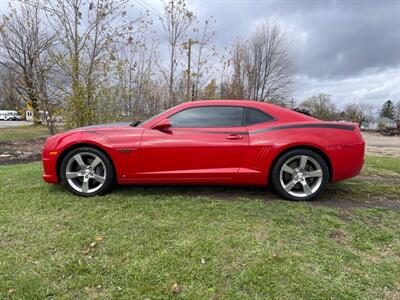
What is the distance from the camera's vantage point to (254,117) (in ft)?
13.3

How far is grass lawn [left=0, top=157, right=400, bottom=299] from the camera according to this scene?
214 cm

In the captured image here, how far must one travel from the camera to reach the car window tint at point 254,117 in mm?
4043

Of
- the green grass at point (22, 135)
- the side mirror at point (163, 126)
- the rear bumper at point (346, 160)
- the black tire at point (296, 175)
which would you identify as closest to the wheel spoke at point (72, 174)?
the side mirror at point (163, 126)

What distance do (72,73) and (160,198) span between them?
254 inches

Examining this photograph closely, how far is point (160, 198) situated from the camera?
396cm

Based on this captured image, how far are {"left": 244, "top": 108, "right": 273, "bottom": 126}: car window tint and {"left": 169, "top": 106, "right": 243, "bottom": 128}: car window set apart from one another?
85 mm

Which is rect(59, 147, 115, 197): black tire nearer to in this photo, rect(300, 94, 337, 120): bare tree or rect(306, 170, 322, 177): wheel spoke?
rect(306, 170, 322, 177): wheel spoke

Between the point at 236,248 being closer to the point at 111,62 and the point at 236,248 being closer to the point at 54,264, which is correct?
the point at 54,264

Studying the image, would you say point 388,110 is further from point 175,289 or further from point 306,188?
point 175,289

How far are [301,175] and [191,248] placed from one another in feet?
6.92

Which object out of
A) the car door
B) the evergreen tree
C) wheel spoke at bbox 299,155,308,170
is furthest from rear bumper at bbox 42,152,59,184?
the evergreen tree

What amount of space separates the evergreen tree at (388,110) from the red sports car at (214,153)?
10055 centimetres

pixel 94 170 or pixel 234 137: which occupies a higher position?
pixel 234 137

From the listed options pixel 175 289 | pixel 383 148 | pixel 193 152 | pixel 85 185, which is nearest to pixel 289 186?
pixel 193 152
